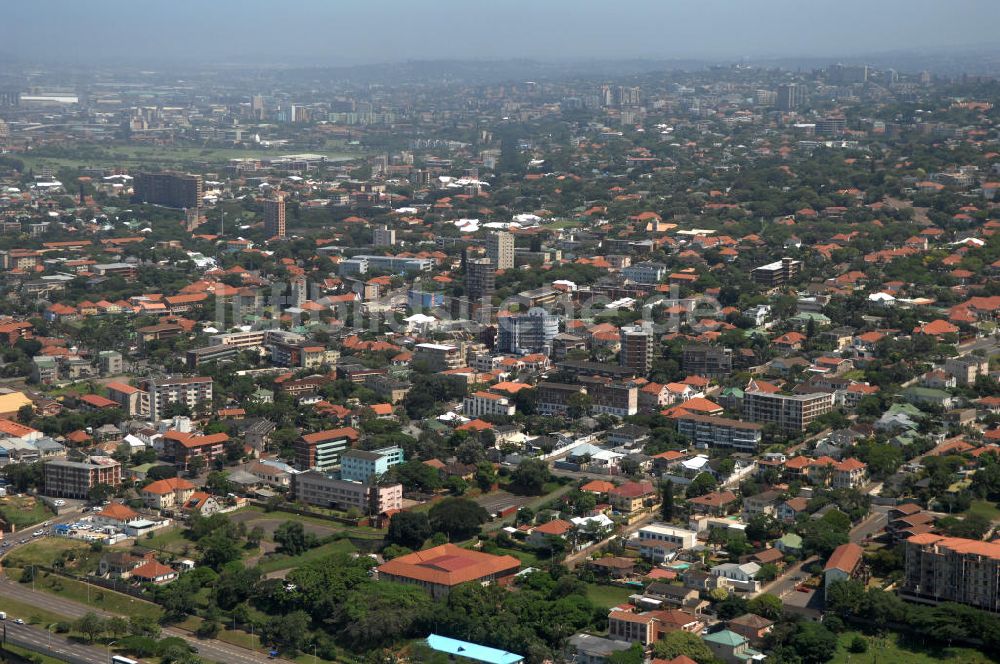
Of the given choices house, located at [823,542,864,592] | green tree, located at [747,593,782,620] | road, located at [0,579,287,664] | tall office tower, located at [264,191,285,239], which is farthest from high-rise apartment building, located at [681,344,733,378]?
tall office tower, located at [264,191,285,239]

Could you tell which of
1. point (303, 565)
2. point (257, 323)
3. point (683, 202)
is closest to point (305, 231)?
point (683, 202)

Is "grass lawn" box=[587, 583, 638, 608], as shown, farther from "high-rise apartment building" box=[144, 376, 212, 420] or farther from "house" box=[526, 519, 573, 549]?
"high-rise apartment building" box=[144, 376, 212, 420]

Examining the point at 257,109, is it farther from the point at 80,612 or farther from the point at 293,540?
the point at 80,612

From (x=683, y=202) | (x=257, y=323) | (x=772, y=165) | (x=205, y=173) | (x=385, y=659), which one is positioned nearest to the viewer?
(x=385, y=659)

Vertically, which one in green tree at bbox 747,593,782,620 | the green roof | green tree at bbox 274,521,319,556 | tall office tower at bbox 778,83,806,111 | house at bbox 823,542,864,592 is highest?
tall office tower at bbox 778,83,806,111

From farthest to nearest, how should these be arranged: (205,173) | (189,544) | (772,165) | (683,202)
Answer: (205,173) → (772,165) → (683,202) → (189,544)

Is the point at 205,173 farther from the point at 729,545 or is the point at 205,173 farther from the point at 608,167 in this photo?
the point at 729,545
